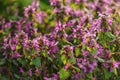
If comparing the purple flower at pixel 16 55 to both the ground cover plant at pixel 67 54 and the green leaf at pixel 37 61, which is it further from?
the green leaf at pixel 37 61

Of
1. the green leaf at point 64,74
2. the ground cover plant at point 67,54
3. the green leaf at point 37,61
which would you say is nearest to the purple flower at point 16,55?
the ground cover plant at point 67,54

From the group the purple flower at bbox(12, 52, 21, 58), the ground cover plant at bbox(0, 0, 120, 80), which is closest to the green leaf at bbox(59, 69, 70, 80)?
the ground cover plant at bbox(0, 0, 120, 80)

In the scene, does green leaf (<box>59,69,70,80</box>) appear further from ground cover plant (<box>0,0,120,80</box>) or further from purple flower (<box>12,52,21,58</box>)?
purple flower (<box>12,52,21,58</box>)

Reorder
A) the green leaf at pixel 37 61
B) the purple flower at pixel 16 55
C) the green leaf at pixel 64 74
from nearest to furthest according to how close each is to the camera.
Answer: the green leaf at pixel 64 74
the green leaf at pixel 37 61
the purple flower at pixel 16 55

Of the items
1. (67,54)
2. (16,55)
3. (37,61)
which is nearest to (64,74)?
(67,54)

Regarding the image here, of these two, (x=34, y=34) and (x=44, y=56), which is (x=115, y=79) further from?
(x=34, y=34)

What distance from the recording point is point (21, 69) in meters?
3.35

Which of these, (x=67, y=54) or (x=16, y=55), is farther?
(x=16, y=55)

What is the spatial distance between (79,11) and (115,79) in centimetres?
140

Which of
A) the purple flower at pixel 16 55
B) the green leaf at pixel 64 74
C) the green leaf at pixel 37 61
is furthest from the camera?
the purple flower at pixel 16 55

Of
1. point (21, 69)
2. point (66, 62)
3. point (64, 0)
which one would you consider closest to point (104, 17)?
point (66, 62)

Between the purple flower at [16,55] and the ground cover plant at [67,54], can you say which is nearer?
the ground cover plant at [67,54]

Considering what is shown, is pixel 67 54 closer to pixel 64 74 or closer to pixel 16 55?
pixel 64 74

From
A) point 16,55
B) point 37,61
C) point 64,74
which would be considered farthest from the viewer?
point 16,55
